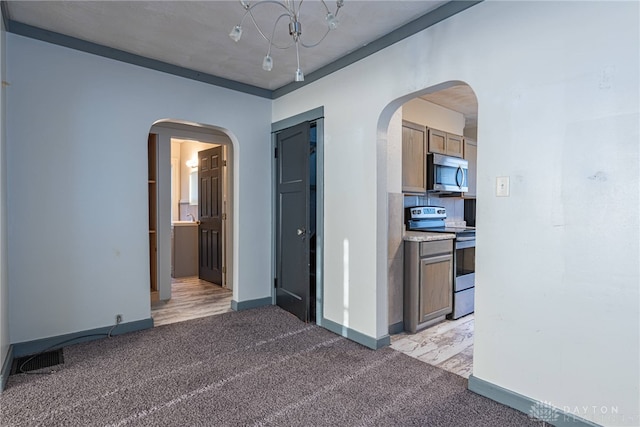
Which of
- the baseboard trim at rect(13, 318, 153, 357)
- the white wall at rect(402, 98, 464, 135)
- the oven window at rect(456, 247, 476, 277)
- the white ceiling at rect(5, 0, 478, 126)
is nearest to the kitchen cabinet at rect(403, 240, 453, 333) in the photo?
the oven window at rect(456, 247, 476, 277)

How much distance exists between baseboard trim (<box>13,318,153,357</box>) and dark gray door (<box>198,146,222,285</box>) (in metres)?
1.90

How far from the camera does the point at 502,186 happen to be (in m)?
2.02

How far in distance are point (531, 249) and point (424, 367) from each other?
3.78 ft

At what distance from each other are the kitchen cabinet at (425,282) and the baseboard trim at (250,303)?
5.48 ft

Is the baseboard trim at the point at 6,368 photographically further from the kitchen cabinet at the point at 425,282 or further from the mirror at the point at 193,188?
the mirror at the point at 193,188

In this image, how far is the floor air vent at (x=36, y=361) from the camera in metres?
2.40

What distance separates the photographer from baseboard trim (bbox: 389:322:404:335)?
311 centimetres

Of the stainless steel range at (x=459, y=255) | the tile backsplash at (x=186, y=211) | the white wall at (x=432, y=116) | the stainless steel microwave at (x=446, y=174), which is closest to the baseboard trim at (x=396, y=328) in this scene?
the stainless steel range at (x=459, y=255)

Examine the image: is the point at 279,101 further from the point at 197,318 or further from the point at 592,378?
the point at 592,378

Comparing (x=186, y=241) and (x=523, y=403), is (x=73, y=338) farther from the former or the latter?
(x=523, y=403)

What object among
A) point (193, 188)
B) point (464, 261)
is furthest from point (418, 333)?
point (193, 188)

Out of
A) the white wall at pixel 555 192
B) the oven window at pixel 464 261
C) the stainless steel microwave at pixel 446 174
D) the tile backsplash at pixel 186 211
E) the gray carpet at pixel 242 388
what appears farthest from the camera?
the tile backsplash at pixel 186 211

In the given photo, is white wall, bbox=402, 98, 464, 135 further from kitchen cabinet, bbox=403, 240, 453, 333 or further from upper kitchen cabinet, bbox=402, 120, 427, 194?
kitchen cabinet, bbox=403, 240, 453, 333

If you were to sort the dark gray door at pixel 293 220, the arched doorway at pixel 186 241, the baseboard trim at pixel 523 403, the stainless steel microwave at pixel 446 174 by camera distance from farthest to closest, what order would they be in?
the arched doorway at pixel 186 241, the stainless steel microwave at pixel 446 174, the dark gray door at pixel 293 220, the baseboard trim at pixel 523 403
